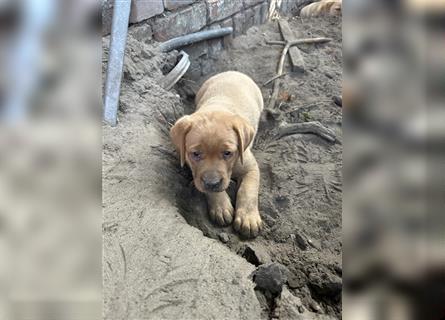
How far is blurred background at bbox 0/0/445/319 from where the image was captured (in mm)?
488

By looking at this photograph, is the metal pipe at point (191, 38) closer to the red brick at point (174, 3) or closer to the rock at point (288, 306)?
the red brick at point (174, 3)

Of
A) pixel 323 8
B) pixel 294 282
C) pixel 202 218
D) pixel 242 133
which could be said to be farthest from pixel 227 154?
pixel 323 8

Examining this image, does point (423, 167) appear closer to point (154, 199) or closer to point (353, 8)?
point (353, 8)

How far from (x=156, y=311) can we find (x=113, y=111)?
1.82m

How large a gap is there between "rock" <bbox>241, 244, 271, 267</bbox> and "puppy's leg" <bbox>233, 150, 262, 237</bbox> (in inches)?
10.1

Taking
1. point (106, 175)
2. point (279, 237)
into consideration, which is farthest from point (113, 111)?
point (279, 237)

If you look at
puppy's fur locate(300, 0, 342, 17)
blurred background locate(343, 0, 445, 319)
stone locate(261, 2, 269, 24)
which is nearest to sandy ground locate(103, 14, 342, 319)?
blurred background locate(343, 0, 445, 319)

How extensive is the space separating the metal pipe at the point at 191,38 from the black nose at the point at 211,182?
2.19 m

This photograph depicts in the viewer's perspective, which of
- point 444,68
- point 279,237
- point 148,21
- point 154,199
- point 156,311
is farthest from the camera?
point 148,21

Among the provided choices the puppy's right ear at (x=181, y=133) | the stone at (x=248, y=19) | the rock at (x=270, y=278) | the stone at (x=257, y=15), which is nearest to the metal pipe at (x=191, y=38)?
the stone at (x=248, y=19)

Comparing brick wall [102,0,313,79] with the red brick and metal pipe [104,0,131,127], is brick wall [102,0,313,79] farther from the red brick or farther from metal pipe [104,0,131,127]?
metal pipe [104,0,131,127]

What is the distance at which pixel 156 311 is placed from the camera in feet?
5.56

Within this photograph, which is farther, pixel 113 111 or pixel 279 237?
pixel 113 111

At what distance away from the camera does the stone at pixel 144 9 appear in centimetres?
429
